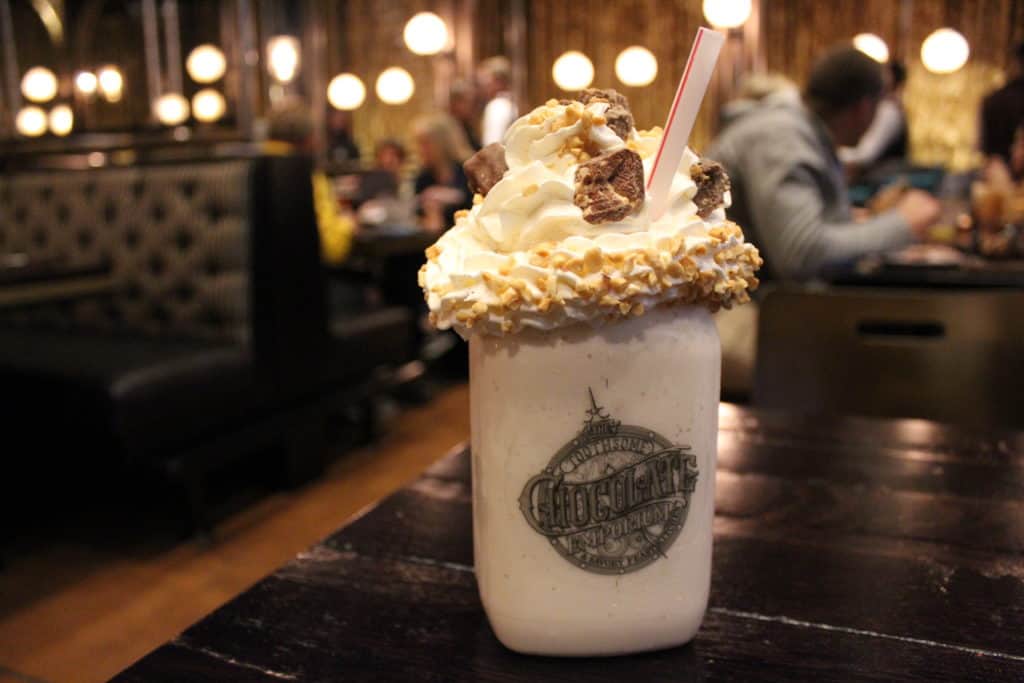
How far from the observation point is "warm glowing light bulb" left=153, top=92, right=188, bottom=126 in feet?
16.4

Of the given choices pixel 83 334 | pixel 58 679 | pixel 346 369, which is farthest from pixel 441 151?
pixel 58 679

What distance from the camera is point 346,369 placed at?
10.2 ft

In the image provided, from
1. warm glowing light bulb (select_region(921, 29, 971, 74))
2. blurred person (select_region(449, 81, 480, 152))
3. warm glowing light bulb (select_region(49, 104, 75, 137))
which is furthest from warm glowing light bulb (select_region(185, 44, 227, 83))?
warm glowing light bulb (select_region(921, 29, 971, 74))

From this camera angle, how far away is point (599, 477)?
0.57 meters

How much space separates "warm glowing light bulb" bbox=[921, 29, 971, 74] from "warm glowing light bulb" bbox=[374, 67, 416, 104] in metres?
5.12

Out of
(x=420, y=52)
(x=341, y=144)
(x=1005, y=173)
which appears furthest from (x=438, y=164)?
(x=420, y=52)

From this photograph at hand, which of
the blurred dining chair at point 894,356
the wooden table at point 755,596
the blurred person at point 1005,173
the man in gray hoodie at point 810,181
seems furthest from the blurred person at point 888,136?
the wooden table at point 755,596

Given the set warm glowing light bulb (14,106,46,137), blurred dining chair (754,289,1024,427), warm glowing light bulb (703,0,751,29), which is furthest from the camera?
warm glowing light bulb (703,0,751,29)

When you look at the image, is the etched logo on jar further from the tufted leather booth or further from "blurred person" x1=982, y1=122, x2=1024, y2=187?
"blurred person" x1=982, y1=122, x2=1024, y2=187

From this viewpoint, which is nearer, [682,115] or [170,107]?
[682,115]

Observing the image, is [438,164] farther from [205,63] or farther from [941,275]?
[941,275]

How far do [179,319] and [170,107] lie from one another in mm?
3024

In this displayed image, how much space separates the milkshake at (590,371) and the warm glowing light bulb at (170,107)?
482 centimetres

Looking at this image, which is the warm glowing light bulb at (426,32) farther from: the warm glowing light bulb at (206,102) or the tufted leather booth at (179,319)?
the tufted leather booth at (179,319)
